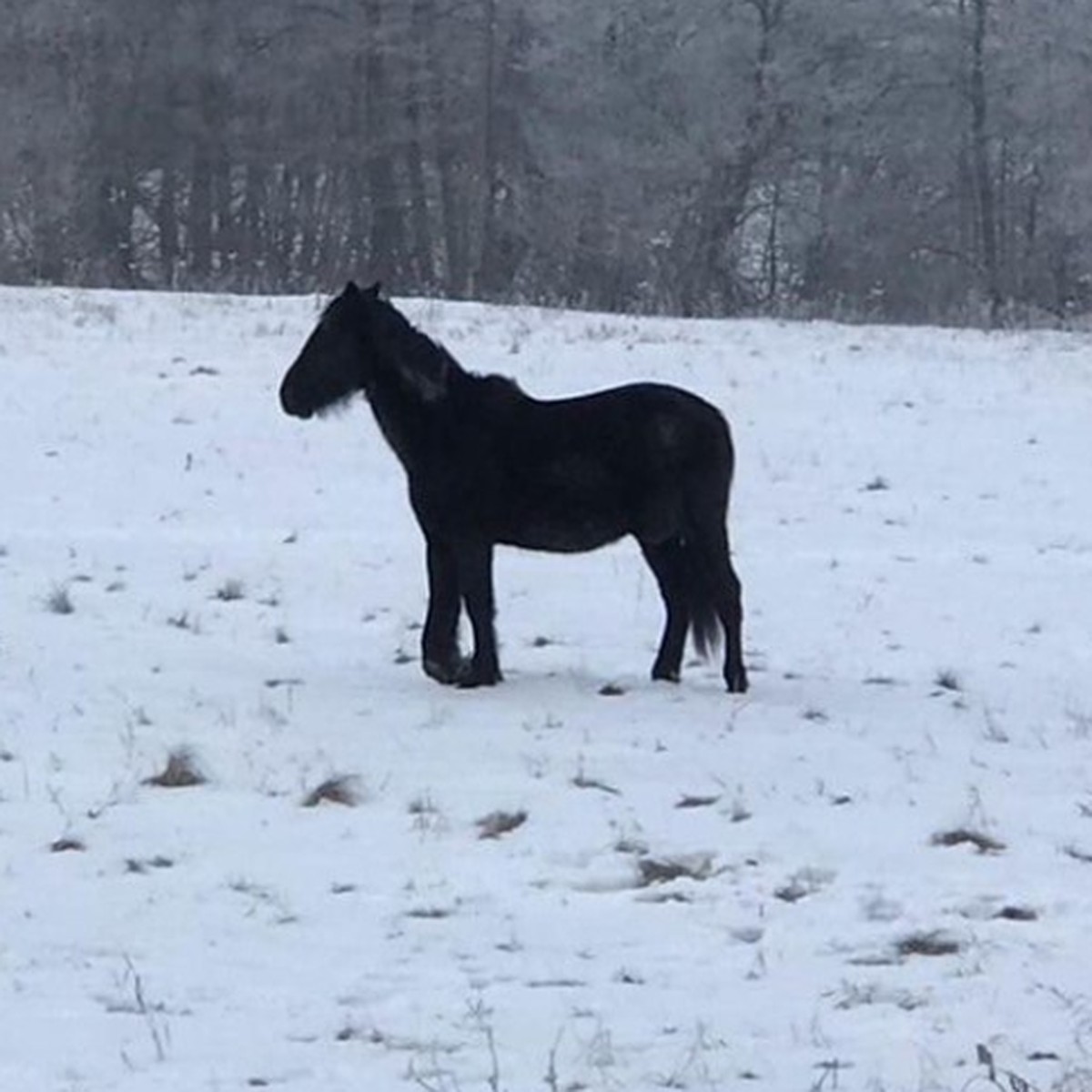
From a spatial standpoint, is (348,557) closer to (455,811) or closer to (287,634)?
(287,634)

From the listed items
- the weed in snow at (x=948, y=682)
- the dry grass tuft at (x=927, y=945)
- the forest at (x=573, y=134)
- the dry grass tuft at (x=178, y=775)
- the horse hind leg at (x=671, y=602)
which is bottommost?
the weed in snow at (x=948, y=682)

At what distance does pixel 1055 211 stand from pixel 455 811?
3329 centimetres

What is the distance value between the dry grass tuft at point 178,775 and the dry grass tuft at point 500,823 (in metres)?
1.02

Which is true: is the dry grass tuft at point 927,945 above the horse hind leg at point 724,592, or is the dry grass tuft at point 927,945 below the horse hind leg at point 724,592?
below

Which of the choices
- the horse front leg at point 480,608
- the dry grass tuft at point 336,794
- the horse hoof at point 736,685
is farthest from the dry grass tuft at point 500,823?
the horse hoof at point 736,685

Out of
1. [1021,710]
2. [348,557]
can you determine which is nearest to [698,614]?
[1021,710]

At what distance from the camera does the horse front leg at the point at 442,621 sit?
969cm

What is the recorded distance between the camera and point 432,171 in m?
42.4

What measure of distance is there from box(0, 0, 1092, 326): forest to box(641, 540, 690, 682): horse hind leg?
29.5 m

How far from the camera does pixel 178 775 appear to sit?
785 centimetres

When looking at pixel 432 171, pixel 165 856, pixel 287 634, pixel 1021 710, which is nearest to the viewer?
pixel 165 856

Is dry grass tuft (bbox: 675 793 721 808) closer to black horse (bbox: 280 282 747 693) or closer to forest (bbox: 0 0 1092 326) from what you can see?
black horse (bbox: 280 282 747 693)

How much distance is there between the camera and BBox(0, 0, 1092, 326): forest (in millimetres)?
39781

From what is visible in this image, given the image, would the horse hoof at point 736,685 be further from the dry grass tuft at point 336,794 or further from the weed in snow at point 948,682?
the dry grass tuft at point 336,794
